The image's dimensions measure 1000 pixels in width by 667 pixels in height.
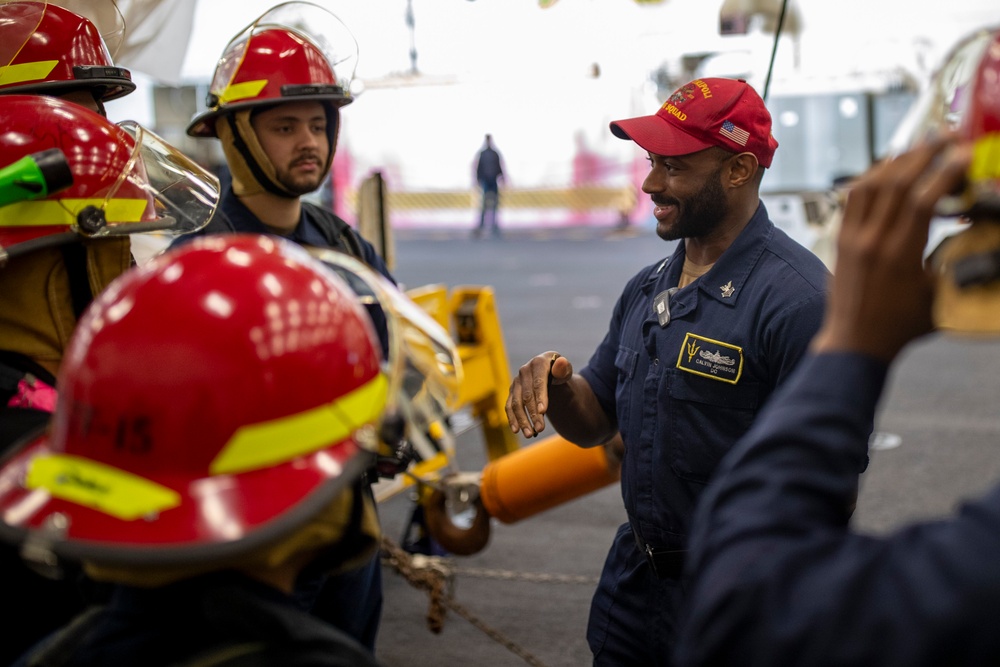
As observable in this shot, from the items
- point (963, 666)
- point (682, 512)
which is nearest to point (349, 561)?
point (963, 666)

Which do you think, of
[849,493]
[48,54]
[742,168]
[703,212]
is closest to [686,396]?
[703,212]

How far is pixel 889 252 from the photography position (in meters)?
1.10

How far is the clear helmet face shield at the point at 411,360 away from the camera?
57.8 inches

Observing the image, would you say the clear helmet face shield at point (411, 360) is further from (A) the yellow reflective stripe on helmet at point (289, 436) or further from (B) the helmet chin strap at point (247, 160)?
(B) the helmet chin strap at point (247, 160)

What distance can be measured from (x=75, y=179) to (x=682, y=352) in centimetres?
141

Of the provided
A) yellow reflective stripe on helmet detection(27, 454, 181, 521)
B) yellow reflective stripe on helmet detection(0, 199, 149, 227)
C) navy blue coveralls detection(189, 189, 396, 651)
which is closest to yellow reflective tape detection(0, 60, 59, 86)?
navy blue coveralls detection(189, 189, 396, 651)

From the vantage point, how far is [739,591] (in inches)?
42.6

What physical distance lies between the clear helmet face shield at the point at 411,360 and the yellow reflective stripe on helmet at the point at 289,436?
6 cm

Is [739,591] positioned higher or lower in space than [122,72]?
lower

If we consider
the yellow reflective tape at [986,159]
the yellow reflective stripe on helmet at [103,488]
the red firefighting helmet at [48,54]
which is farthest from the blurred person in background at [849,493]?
the red firefighting helmet at [48,54]

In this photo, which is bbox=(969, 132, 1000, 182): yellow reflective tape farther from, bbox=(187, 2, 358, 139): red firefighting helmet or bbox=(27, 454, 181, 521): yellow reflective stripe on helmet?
bbox=(187, 2, 358, 139): red firefighting helmet

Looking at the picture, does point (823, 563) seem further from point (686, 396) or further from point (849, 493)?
point (686, 396)

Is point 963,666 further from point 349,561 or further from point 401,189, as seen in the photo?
point 401,189

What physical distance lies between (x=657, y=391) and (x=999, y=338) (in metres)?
1.54
